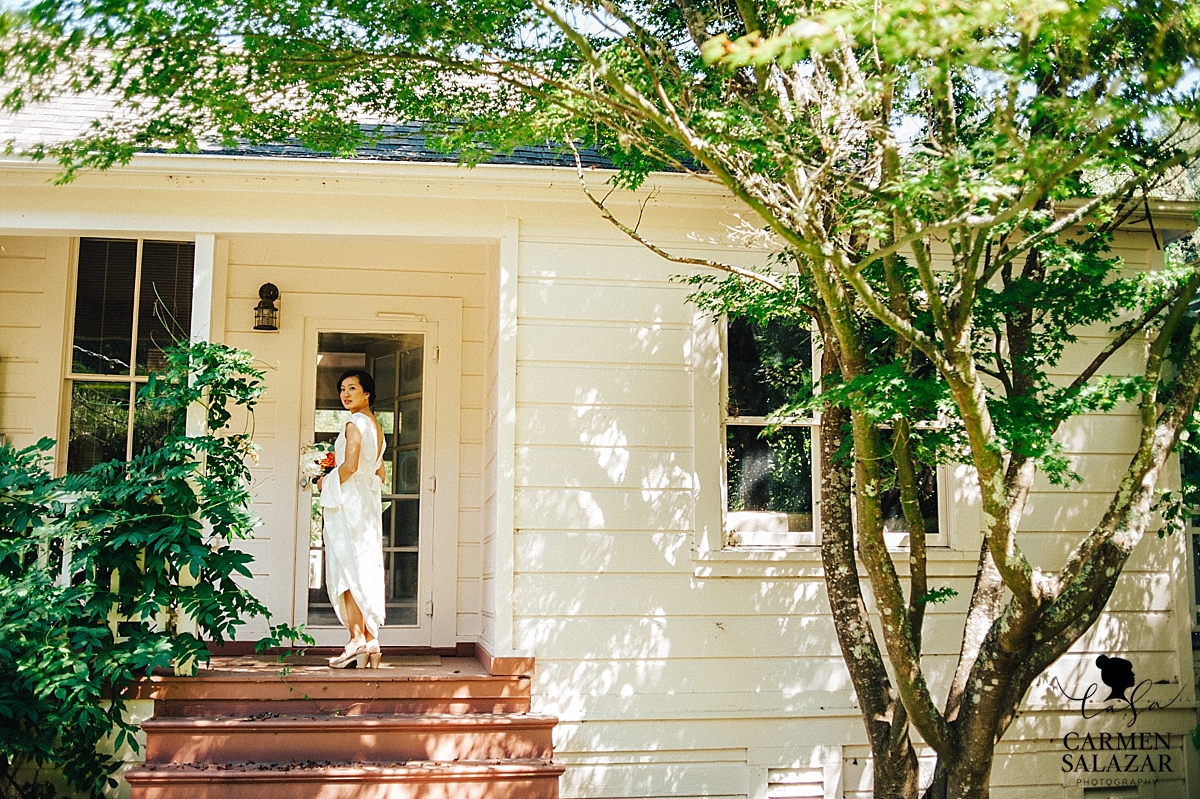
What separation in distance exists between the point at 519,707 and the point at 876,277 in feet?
9.43

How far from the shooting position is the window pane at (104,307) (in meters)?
6.78

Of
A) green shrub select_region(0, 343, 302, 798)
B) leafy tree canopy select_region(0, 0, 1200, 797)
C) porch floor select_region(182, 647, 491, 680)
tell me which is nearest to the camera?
leafy tree canopy select_region(0, 0, 1200, 797)

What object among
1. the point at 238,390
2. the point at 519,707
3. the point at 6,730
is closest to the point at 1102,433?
the point at 519,707

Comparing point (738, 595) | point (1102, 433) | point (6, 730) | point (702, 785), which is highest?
point (1102, 433)

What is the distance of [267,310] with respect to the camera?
6.77 metres

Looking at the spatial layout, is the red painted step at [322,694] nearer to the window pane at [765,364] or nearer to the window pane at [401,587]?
the window pane at [401,587]

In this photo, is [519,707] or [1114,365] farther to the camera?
[1114,365]

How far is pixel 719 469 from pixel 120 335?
4028 millimetres

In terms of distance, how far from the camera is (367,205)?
19.4 feet

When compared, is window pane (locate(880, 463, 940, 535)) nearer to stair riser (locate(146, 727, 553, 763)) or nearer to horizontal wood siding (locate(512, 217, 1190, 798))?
horizontal wood siding (locate(512, 217, 1190, 798))

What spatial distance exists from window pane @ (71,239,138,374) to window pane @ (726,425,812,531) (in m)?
4.01

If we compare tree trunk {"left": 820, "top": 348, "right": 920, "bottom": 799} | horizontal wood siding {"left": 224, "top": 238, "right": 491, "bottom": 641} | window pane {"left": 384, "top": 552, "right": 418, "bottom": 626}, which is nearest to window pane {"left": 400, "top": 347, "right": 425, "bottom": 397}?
horizontal wood siding {"left": 224, "top": 238, "right": 491, "bottom": 641}

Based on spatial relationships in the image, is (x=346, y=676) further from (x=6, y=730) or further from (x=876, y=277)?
(x=876, y=277)

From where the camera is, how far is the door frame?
677 cm
